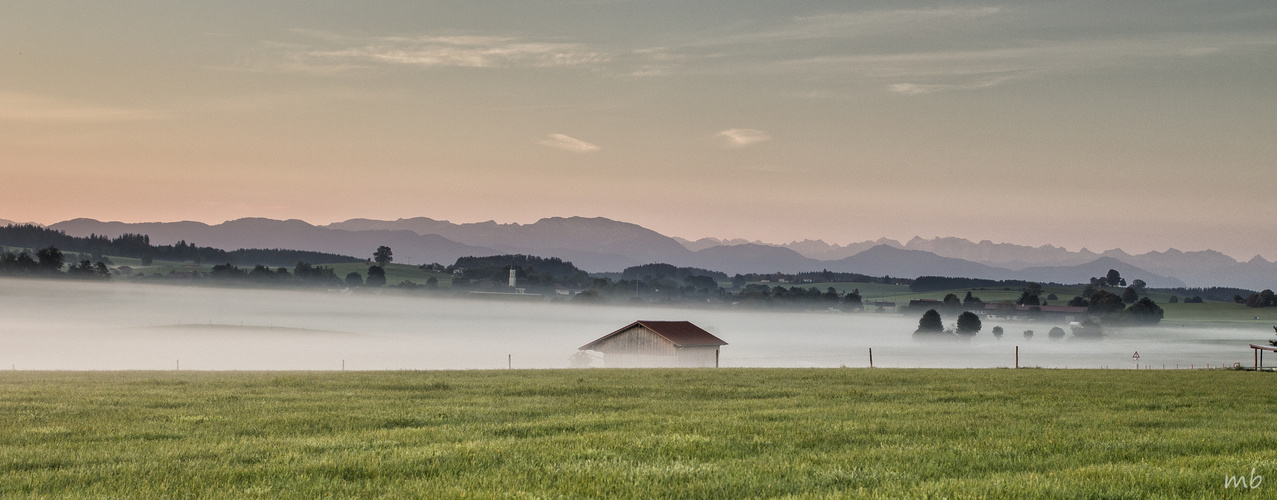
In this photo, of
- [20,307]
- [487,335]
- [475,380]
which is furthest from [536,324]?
[475,380]

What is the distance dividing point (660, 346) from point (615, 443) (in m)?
62.1

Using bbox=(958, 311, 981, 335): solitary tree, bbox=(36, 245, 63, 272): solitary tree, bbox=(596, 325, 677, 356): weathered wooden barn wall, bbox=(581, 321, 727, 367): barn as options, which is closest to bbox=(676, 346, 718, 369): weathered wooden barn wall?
bbox=(581, 321, 727, 367): barn

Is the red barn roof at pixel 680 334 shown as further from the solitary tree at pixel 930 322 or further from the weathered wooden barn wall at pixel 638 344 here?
the solitary tree at pixel 930 322

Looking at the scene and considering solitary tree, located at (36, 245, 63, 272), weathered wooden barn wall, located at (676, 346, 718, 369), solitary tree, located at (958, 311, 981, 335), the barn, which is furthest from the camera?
solitary tree, located at (958, 311, 981, 335)

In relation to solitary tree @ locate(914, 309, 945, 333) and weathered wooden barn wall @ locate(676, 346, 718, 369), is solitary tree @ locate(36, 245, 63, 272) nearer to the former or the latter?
weathered wooden barn wall @ locate(676, 346, 718, 369)

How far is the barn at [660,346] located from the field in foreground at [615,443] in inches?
1936

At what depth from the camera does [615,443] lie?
45.2ft

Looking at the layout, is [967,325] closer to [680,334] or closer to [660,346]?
[680,334]

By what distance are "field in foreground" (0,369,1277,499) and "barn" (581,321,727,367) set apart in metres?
49.2

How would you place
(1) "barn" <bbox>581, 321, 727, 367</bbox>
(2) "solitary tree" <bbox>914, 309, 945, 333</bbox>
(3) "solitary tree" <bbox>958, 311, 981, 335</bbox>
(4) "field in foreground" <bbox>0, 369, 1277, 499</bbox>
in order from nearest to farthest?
(4) "field in foreground" <bbox>0, 369, 1277, 499</bbox>
(1) "barn" <bbox>581, 321, 727, 367</bbox>
(3) "solitary tree" <bbox>958, 311, 981, 335</bbox>
(2) "solitary tree" <bbox>914, 309, 945, 333</bbox>

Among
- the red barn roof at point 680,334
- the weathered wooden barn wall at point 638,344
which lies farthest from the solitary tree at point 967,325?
the weathered wooden barn wall at point 638,344

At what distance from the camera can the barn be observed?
74.2 metres

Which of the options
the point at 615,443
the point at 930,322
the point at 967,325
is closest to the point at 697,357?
the point at 615,443

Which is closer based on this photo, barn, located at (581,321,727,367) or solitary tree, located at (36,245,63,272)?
barn, located at (581,321,727,367)
